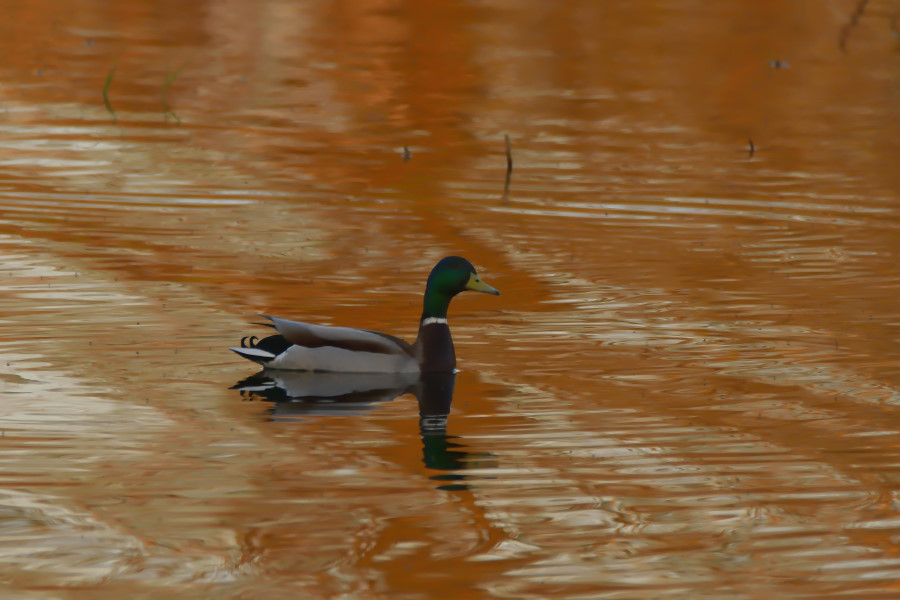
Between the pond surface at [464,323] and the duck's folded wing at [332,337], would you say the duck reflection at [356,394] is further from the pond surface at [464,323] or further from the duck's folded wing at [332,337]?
the duck's folded wing at [332,337]

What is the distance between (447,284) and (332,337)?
904 mm

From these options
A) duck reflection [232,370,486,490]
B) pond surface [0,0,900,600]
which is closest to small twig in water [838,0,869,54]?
pond surface [0,0,900,600]

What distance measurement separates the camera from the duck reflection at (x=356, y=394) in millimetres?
8195

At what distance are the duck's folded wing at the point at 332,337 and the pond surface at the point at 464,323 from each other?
0.85 feet

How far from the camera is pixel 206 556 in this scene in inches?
249

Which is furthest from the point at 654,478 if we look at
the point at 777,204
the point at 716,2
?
the point at 716,2

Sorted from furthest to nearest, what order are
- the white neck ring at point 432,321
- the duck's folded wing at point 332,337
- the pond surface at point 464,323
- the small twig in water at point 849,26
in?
the small twig in water at point 849,26, the white neck ring at point 432,321, the duck's folded wing at point 332,337, the pond surface at point 464,323

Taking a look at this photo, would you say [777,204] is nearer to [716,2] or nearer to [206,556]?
[206,556]

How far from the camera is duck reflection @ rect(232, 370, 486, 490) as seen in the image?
8.20 metres

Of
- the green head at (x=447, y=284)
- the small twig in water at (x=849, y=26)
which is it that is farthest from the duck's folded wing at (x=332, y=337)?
the small twig in water at (x=849, y=26)

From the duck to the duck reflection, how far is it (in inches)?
1.9

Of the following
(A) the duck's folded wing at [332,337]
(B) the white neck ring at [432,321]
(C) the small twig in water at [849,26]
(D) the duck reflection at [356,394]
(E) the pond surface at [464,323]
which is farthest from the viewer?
(C) the small twig in water at [849,26]

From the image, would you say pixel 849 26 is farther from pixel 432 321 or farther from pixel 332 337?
pixel 332 337

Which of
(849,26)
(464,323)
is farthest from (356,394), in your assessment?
(849,26)
